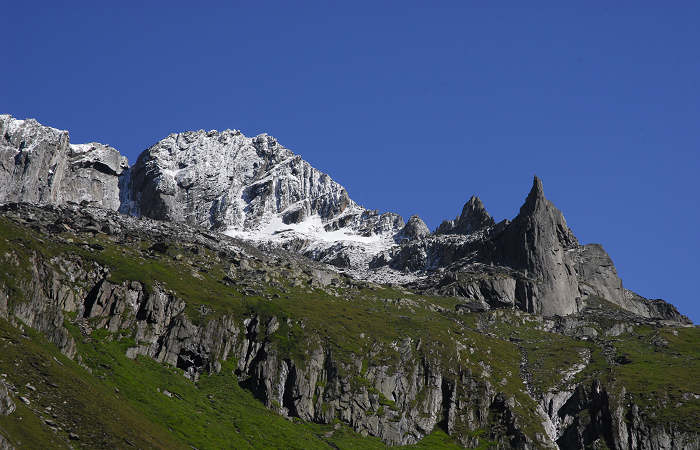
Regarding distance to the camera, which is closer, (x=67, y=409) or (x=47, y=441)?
(x=47, y=441)

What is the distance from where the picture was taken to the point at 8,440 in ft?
352

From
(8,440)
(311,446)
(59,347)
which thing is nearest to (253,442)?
(311,446)

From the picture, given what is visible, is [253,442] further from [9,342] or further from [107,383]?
[9,342]

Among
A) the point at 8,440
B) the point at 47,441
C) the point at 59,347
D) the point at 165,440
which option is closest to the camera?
the point at 8,440

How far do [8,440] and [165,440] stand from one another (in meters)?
53.2

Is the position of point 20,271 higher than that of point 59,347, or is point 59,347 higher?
point 20,271

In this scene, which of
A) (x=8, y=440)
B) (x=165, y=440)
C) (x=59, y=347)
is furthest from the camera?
(x=59, y=347)

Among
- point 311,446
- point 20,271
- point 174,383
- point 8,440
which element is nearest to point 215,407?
point 174,383

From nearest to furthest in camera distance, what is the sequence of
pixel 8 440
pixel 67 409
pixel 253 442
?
1. pixel 8 440
2. pixel 67 409
3. pixel 253 442

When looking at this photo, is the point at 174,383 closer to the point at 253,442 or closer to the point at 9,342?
the point at 253,442

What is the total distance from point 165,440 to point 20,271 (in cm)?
6033

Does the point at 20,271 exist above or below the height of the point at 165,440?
above

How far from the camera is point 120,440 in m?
136

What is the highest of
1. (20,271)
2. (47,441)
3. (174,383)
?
(20,271)
